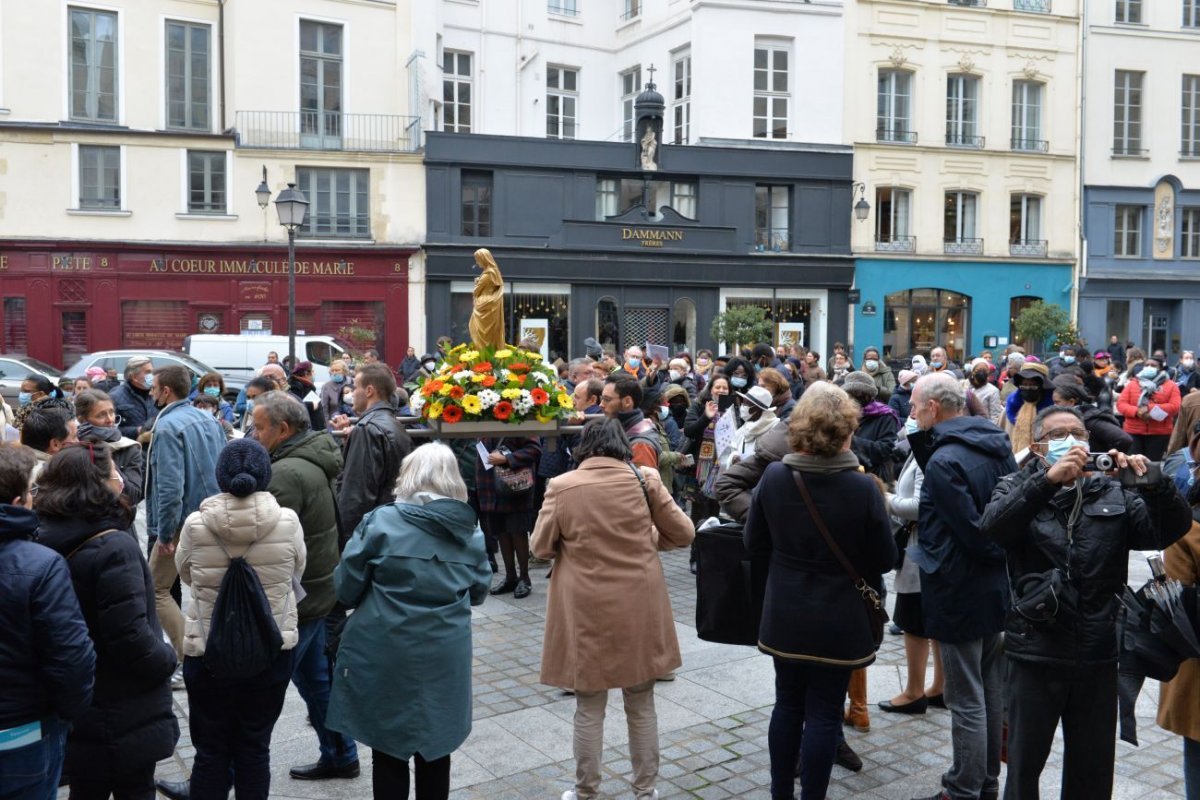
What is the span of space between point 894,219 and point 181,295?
2095cm

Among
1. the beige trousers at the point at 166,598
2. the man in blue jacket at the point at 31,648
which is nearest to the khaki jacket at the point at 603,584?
the man in blue jacket at the point at 31,648

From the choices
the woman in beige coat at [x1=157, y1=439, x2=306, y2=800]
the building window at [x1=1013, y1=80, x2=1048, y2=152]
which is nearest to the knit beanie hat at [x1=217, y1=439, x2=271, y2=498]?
the woman in beige coat at [x1=157, y1=439, x2=306, y2=800]

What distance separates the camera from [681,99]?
3070 centimetres

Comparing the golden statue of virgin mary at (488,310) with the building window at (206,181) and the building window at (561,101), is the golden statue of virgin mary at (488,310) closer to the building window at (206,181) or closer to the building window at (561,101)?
the building window at (206,181)

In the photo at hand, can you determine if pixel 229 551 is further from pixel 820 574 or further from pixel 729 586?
pixel 820 574

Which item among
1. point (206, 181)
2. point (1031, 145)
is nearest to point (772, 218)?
point (1031, 145)

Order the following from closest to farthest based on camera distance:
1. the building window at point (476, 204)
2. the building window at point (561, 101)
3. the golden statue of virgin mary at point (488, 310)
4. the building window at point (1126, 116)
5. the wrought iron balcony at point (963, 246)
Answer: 1. the golden statue of virgin mary at point (488, 310)
2. the building window at point (476, 204)
3. the wrought iron balcony at point (963, 246)
4. the building window at point (561, 101)
5. the building window at point (1126, 116)

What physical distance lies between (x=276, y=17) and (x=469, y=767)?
83.3 feet

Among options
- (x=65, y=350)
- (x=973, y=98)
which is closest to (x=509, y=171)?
(x=65, y=350)

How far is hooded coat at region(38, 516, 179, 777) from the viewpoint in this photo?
12.7ft

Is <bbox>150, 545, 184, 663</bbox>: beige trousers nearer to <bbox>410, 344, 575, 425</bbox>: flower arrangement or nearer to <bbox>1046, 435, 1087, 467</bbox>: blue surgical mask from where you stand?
<bbox>410, 344, 575, 425</bbox>: flower arrangement

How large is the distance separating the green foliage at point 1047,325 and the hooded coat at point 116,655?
95.1ft

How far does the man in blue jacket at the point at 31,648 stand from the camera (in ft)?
11.1

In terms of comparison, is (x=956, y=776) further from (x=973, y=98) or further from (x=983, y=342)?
(x=973, y=98)
